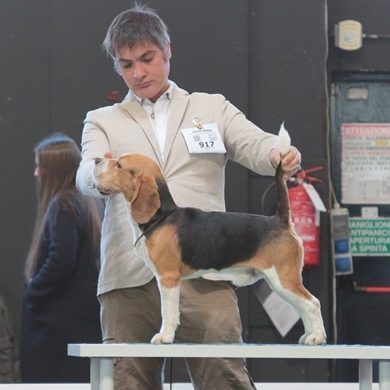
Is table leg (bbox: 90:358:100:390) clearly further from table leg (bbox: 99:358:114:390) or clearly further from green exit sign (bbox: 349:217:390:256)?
green exit sign (bbox: 349:217:390:256)

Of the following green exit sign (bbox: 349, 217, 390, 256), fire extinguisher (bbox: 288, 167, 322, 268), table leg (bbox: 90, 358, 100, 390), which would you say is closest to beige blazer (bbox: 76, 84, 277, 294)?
table leg (bbox: 90, 358, 100, 390)

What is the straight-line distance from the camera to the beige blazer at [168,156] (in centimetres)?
256

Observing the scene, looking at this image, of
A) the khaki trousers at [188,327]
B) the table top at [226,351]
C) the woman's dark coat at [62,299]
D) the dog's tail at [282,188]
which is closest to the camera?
the table top at [226,351]

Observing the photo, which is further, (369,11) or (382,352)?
(369,11)

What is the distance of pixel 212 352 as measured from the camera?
2.16 meters

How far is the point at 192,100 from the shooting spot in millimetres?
2678

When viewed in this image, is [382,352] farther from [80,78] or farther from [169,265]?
[80,78]

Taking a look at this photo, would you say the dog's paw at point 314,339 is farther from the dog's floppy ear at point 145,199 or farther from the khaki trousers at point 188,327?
the dog's floppy ear at point 145,199

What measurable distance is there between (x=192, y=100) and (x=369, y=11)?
103 inches

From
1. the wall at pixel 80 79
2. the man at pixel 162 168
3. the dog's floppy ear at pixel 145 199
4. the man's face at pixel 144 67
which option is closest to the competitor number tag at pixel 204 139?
the man at pixel 162 168

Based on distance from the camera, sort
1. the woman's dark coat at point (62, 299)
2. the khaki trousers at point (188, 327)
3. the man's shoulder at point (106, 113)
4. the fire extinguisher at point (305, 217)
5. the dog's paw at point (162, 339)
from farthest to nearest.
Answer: the fire extinguisher at point (305, 217)
the woman's dark coat at point (62, 299)
the man's shoulder at point (106, 113)
the khaki trousers at point (188, 327)
the dog's paw at point (162, 339)

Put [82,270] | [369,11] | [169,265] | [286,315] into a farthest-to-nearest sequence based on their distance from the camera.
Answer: [369,11] → [286,315] → [82,270] → [169,265]

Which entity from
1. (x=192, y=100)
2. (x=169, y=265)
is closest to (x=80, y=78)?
(x=192, y=100)

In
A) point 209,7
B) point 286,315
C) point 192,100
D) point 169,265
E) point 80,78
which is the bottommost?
point 286,315
